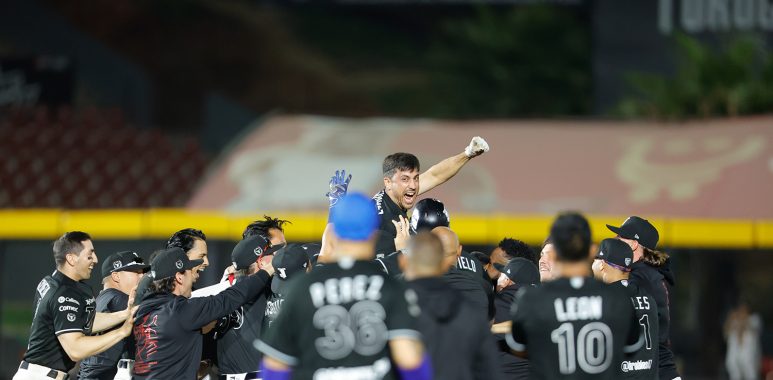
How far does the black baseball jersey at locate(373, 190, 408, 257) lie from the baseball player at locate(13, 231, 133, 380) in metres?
2.18

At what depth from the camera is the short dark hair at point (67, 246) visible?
997 cm

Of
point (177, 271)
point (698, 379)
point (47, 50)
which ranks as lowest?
point (698, 379)

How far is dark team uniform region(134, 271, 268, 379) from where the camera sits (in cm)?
860

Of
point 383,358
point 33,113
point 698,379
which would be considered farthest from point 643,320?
point 33,113

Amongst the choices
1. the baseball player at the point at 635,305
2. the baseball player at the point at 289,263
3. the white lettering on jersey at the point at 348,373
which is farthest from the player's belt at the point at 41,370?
the baseball player at the point at 635,305

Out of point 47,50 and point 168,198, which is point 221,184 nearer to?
point 168,198

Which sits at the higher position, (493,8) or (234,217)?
(493,8)

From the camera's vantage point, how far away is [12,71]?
2680 cm

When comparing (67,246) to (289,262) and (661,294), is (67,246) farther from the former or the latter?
(661,294)

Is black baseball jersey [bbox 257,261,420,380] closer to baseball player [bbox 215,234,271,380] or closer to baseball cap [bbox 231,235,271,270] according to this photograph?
baseball cap [bbox 231,235,271,270]

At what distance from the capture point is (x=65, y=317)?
31.2ft

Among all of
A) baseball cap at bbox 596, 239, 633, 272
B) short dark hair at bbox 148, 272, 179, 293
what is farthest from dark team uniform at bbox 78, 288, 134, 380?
baseball cap at bbox 596, 239, 633, 272

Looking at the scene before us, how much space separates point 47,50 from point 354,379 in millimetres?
24095

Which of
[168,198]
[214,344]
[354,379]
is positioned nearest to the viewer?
[354,379]
